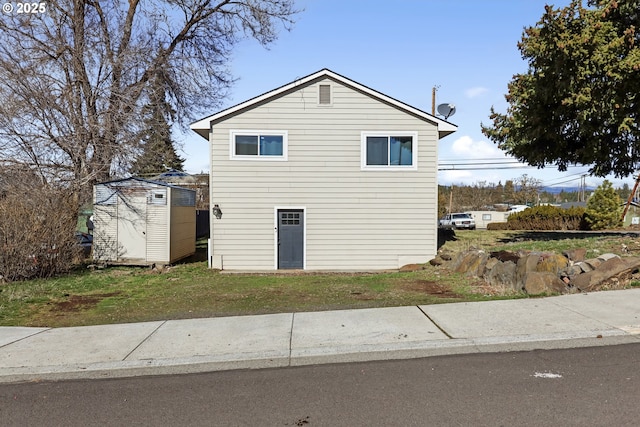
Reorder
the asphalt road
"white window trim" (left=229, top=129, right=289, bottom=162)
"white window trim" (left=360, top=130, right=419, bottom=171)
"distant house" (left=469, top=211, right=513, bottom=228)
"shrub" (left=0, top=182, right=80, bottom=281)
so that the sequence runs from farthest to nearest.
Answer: "distant house" (left=469, top=211, right=513, bottom=228)
"white window trim" (left=360, top=130, right=419, bottom=171)
"white window trim" (left=229, top=129, right=289, bottom=162)
"shrub" (left=0, top=182, right=80, bottom=281)
the asphalt road

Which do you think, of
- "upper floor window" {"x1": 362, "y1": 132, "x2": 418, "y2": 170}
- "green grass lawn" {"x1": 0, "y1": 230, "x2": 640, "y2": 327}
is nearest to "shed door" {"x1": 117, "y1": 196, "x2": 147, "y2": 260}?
"green grass lawn" {"x1": 0, "y1": 230, "x2": 640, "y2": 327}

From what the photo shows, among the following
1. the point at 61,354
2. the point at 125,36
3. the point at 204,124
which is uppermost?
the point at 125,36

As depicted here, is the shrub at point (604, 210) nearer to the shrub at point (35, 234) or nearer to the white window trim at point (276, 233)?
the white window trim at point (276, 233)

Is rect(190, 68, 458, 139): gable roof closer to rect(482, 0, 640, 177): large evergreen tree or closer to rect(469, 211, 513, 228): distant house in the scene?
rect(482, 0, 640, 177): large evergreen tree

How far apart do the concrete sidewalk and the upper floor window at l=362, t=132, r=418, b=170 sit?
8.77 m

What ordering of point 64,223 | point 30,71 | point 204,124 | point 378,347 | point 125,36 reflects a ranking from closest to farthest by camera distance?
point 378,347 → point 64,223 → point 204,124 → point 30,71 → point 125,36

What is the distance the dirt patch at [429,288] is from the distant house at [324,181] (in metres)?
4.81

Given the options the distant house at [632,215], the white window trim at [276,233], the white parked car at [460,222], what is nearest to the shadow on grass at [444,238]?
the white window trim at [276,233]

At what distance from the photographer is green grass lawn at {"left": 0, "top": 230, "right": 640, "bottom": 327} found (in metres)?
8.33

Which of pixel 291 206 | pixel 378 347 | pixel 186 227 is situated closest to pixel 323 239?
pixel 291 206

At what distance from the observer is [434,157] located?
1595 centimetres

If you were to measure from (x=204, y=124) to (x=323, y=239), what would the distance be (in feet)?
18.0

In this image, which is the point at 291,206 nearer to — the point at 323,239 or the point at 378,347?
the point at 323,239

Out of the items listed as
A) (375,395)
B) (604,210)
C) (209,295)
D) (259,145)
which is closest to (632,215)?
(604,210)
